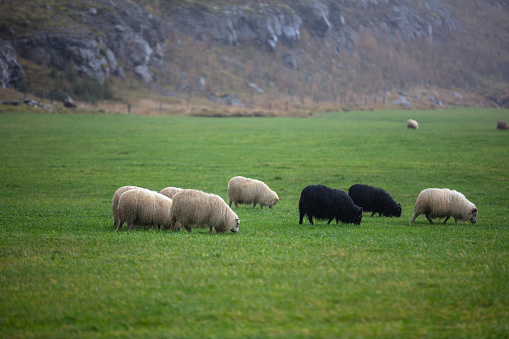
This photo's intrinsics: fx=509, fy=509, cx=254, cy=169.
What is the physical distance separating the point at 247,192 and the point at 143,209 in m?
8.67

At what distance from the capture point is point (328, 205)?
1750 cm

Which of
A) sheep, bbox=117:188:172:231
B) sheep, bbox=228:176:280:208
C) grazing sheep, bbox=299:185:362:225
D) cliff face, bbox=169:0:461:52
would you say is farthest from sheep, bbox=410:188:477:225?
cliff face, bbox=169:0:461:52

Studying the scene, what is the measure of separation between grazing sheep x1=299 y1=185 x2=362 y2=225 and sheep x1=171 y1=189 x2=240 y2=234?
3259 mm

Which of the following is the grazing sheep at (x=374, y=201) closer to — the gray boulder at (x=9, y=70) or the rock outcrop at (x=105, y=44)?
the gray boulder at (x=9, y=70)

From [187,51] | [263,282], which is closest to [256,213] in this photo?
[263,282]

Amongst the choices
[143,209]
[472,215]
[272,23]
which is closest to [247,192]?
[143,209]

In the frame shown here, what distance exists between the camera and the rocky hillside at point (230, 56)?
351 feet

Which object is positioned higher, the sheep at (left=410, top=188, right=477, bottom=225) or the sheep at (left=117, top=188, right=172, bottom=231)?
the sheep at (left=410, top=188, right=477, bottom=225)

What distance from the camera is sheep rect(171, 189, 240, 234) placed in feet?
50.3

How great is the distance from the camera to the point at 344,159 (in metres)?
40.7

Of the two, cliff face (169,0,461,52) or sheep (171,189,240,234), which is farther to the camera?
cliff face (169,0,461,52)

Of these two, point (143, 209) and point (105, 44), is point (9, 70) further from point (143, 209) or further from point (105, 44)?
point (143, 209)

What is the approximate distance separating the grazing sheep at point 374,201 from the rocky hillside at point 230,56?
83.9 meters

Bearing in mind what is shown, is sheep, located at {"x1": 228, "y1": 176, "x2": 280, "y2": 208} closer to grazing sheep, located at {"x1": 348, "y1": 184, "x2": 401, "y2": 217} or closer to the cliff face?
grazing sheep, located at {"x1": 348, "y1": 184, "x2": 401, "y2": 217}
